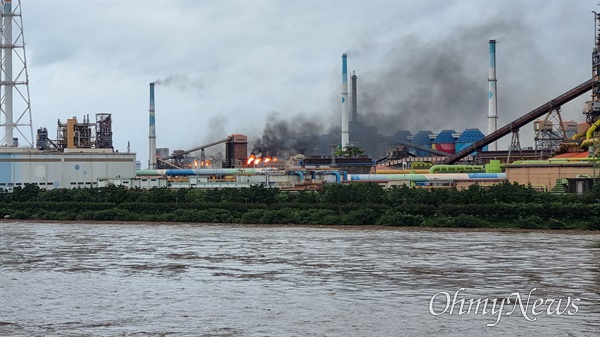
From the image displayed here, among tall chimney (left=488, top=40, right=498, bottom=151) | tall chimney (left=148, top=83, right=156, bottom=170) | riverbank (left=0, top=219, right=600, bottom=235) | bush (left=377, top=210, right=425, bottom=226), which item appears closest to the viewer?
riverbank (left=0, top=219, right=600, bottom=235)

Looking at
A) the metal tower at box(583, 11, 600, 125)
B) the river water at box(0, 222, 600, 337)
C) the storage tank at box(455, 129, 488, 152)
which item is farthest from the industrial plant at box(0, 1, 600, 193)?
the storage tank at box(455, 129, 488, 152)

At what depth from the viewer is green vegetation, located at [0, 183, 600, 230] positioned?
5828 cm

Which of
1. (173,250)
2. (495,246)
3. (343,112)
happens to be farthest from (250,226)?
(343,112)

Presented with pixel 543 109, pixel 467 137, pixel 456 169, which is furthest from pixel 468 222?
pixel 467 137

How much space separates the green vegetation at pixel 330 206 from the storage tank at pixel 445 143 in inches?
4164

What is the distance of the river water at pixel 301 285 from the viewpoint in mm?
24844

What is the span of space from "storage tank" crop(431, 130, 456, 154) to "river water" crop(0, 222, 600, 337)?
126 m

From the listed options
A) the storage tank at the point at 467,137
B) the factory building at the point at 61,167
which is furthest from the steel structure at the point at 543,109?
the storage tank at the point at 467,137

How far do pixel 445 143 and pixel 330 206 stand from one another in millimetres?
115939

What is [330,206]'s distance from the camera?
6544 centimetres

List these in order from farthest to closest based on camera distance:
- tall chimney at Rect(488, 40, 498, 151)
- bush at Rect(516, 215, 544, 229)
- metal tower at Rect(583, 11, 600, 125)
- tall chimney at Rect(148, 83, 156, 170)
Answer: tall chimney at Rect(148, 83, 156, 170)
tall chimney at Rect(488, 40, 498, 151)
metal tower at Rect(583, 11, 600, 125)
bush at Rect(516, 215, 544, 229)

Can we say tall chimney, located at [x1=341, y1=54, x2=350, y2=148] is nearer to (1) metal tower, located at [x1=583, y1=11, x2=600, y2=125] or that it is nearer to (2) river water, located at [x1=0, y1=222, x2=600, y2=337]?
(1) metal tower, located at [x1=583, y1=11, x2=600, y2=125]

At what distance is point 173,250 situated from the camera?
45.2 meters

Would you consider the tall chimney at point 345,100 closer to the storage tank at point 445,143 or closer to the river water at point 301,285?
the storage tank at point 445,143
